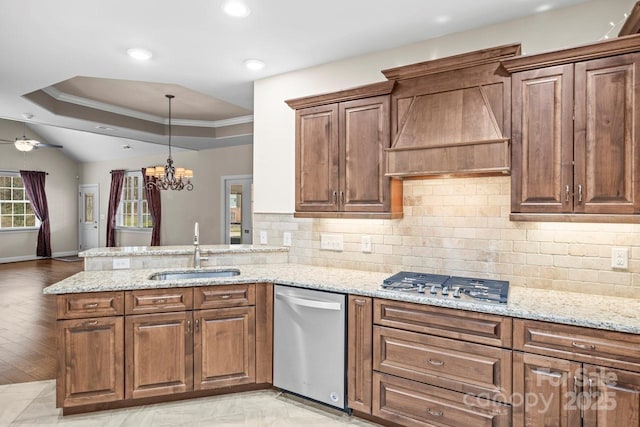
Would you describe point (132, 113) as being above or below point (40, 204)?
above

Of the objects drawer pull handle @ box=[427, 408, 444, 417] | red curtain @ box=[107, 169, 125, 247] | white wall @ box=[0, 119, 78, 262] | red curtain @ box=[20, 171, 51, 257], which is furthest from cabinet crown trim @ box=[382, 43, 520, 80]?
red curtain @ box=[20, 171, 51, 257]

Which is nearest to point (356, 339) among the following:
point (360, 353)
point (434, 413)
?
point (360, 353)

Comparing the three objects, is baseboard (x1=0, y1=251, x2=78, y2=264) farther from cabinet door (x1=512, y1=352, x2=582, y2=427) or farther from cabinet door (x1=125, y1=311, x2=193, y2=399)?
cabinet door (x1=512, y1=352, x2=582, y2=427)

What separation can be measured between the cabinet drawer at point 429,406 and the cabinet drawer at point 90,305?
1800 mm

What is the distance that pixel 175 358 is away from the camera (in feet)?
9.10

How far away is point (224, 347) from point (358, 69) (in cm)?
248

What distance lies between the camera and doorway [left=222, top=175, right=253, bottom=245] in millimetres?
7684

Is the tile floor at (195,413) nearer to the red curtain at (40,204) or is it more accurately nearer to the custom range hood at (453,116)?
the custom range hood at (453,116)

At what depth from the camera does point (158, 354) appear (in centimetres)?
274

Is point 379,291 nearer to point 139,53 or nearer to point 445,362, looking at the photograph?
point 445,362

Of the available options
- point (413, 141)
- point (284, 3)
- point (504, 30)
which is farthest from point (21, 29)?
point (504, 30)

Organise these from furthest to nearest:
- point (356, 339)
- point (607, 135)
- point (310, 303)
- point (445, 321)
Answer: point (310, 303)
point (356, 339)
point (445, 321)
point (607, 135)

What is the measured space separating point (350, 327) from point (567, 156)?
5.45 ft

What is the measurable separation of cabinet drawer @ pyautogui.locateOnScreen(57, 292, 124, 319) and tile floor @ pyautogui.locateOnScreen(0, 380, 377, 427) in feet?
2.39
